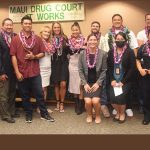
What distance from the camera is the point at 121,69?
14.3 ft

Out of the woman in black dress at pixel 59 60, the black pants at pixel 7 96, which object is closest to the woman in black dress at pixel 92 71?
the woman in black dress at pixel 59 60

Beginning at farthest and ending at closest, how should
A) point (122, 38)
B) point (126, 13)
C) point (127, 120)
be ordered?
point (126, 13), point (127, 120), point (122, 38)

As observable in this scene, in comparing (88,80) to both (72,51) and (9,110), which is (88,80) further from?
(9,110)

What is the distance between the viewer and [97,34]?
186 inches

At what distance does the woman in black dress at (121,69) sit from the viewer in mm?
4328

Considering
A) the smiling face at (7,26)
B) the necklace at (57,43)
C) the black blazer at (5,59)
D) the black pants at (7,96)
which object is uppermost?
the smiling face at (7,26)

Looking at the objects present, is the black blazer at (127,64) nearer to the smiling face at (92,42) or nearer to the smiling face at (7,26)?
the smiling face at (92,42)

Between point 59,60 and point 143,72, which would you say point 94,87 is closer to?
point 143,72

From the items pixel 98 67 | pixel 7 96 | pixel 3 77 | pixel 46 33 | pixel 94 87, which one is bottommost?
pixel 7 96

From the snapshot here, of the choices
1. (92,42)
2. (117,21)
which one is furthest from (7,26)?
(117,21)

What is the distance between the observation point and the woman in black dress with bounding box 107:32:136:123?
4328mm

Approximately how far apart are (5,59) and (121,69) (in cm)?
162

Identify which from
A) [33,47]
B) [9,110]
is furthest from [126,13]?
[9,110]

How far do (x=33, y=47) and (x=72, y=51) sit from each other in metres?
0.70
